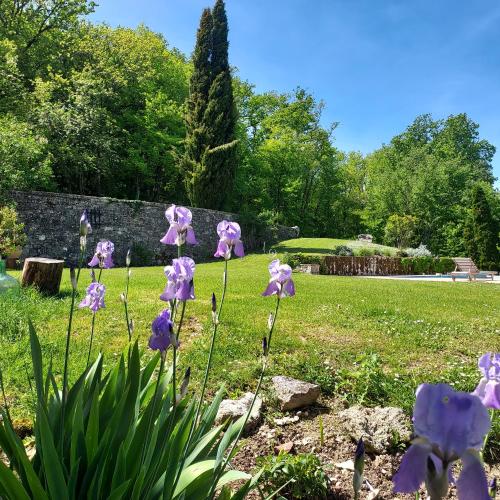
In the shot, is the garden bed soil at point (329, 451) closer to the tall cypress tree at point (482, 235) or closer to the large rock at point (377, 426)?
the large rock at point (377, 426)

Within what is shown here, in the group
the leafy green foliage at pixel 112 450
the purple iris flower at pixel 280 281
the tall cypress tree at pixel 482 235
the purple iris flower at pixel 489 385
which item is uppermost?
the tall cypress tree at pixel 482 235

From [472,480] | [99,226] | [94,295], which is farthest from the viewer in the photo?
[99,226]

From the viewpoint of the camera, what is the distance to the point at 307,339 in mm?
4730

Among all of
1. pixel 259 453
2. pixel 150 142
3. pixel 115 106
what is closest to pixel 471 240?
pixel 150 142

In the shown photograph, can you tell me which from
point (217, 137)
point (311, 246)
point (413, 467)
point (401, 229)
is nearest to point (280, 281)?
point (413, 467)

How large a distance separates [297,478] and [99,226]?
47.1 ft

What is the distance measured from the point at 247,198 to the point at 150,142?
7.35m

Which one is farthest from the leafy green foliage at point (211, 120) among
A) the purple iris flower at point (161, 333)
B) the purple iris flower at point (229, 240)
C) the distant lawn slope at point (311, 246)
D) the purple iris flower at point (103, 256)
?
the purple iris flower at point (161, 333)

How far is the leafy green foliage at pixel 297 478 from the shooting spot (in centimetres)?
207

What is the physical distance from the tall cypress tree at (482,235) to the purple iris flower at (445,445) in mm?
26289

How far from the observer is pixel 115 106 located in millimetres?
21953

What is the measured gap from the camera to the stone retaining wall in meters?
13.6

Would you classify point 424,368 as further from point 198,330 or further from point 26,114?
point 26,114

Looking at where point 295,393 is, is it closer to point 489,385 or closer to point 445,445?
point 489,385
